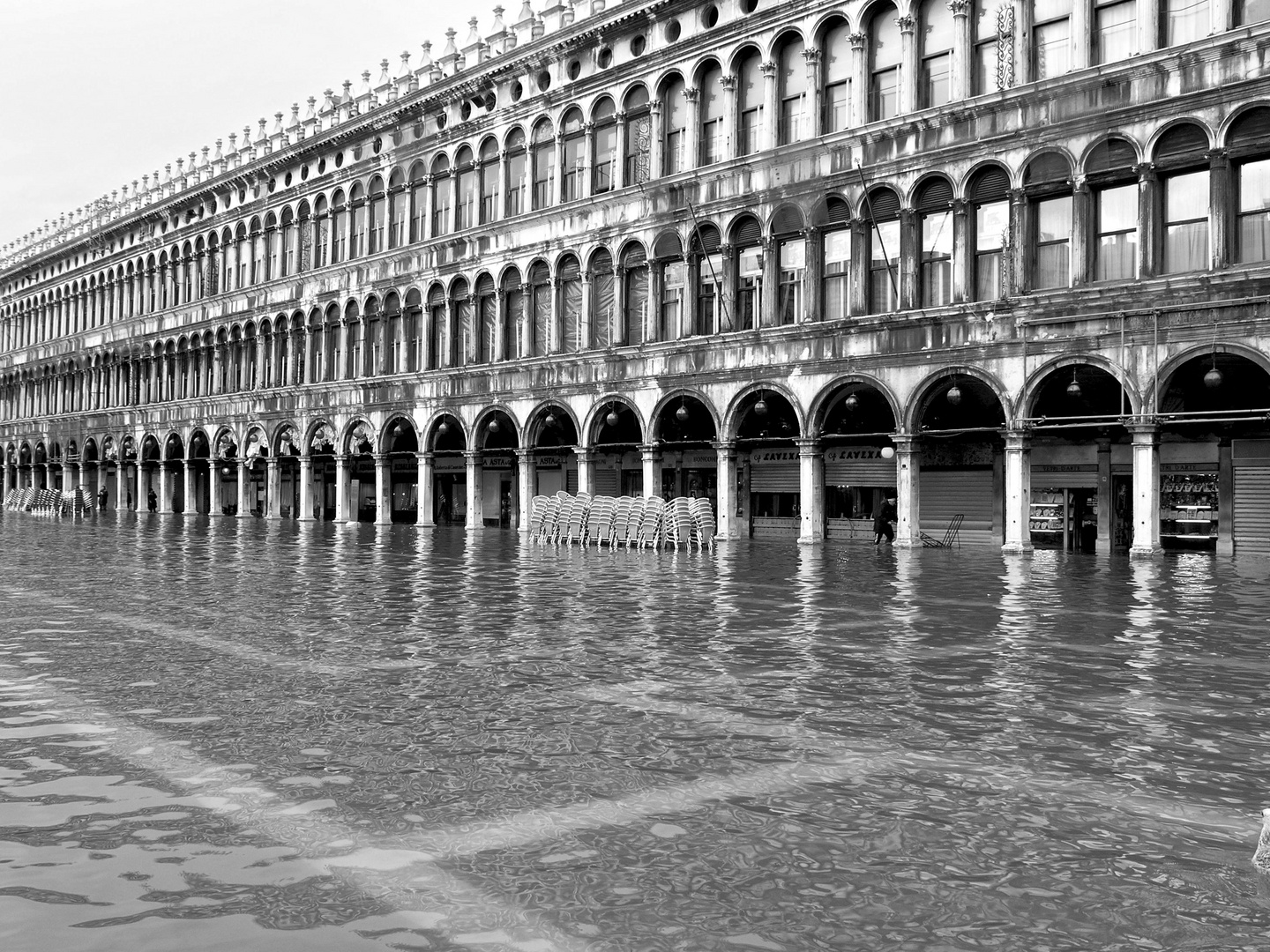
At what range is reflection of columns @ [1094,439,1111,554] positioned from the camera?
26375 mm

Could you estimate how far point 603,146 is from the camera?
34781mm

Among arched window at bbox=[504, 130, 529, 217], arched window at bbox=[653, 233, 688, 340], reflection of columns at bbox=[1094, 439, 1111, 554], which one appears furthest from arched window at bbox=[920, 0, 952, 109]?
arched window at bbox=[504, 130, 529, 217]

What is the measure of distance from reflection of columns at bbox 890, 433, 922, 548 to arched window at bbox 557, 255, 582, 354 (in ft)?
38.7

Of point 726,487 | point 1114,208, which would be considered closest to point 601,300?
point 726,487

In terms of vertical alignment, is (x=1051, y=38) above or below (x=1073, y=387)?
above

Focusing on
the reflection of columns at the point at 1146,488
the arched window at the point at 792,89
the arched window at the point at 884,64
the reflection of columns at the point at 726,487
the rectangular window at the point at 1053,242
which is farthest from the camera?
the reflection of columns at the point at 726,487

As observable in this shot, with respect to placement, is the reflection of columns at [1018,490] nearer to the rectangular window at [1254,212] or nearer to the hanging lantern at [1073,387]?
the hanging lantern at [1073,387]

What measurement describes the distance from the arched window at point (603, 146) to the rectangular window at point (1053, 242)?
1336 centimetres

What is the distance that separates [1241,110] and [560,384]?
19.2m

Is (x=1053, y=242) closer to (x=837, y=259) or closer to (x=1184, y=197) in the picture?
(x=1184, y=197)

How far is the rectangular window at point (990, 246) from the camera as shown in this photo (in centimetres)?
2567

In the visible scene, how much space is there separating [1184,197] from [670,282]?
13.5 meters

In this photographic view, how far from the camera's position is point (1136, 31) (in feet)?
77.9

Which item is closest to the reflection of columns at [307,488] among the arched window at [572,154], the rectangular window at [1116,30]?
the arched window at [572,154]
